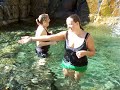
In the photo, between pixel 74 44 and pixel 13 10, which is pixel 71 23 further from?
pixel 13 10

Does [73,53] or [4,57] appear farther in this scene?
[4,57]

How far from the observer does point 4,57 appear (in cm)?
1103

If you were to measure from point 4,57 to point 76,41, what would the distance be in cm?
438

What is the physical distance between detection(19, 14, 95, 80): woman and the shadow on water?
0.62 metres

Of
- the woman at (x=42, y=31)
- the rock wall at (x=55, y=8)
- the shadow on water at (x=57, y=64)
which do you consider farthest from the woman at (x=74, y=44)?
the rock wall at (x=55, y=8)

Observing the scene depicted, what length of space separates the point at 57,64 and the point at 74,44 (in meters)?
2.76

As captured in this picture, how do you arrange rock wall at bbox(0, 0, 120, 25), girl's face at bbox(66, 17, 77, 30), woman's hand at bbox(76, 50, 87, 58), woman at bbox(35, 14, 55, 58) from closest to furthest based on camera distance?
1. woman's hand at bbox(76, 50, 87, 58)
2. girl's face at bbox(66, 17, 77, 30)
3. woman at bbox(35, 14, 55, 58)
4. rock wall at bbox(0, 0, 120, 25)

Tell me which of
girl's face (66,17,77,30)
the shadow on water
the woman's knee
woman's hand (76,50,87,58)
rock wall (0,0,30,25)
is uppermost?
girl's face (66,17,77,30)

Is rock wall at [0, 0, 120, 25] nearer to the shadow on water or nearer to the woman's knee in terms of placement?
the shadow on water

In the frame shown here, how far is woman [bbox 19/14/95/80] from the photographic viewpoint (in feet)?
23.7

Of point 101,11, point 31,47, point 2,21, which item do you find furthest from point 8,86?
point 101,11

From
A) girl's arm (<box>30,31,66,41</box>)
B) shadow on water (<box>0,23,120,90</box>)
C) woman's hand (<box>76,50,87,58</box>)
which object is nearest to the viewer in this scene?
woman's hand (<box>76,50,87,58</box>)

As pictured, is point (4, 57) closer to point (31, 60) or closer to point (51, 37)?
point (31, 60)

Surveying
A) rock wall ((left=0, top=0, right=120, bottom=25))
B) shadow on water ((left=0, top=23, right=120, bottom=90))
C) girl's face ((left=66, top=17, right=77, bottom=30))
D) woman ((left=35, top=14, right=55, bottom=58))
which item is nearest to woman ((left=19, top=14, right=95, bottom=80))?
girl's face ((left=66, top=17, right=77, bottom=30))
